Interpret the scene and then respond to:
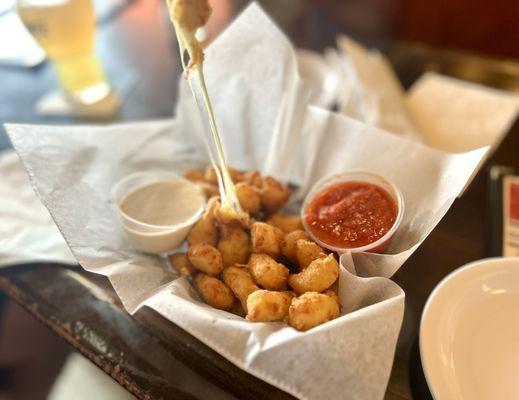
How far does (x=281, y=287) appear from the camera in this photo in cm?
97

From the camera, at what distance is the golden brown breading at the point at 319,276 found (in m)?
0.91

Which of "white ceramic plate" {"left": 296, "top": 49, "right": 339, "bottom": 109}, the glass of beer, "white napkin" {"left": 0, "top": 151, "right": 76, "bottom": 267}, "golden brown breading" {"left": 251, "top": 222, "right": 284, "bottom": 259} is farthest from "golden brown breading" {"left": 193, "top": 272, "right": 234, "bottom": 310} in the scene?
the glass of beer

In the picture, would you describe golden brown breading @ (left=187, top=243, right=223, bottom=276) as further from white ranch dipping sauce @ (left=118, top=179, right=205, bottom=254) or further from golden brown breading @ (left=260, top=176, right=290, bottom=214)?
golden brown breading @ (left=260, top=176, right=290, bottom=214)

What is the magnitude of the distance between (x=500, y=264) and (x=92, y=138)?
1.10m

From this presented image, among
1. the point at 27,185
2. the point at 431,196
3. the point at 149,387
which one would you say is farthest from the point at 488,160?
the point at 27,185

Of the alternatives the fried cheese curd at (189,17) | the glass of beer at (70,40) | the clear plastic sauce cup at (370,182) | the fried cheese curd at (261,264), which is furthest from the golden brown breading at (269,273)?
A: the glass of beer at (70,40)

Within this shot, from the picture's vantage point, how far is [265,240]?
1.00 metres

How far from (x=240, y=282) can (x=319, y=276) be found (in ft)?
0.59

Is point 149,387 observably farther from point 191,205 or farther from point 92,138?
point 92,138

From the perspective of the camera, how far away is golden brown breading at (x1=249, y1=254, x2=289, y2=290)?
95 centimetres

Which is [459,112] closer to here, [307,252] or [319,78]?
[319,78]

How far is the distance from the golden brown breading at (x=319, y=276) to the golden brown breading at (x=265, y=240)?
0.11 meters

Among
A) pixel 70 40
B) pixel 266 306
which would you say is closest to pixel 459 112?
pixel 266 306

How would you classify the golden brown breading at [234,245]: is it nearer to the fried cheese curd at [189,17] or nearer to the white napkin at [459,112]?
the fried cheese curd at [189,17]
